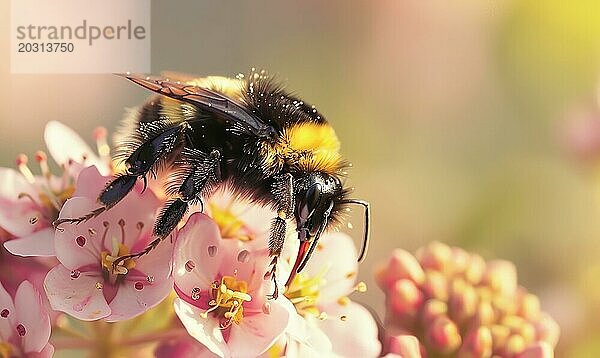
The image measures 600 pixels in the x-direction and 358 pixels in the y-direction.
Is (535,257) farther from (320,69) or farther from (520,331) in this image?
(320,69)

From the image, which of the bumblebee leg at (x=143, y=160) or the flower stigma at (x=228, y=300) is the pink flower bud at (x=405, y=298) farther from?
the bumblebee leg at (x=143, y=160)

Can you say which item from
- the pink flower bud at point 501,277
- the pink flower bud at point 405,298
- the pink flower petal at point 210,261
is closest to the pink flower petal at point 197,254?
the pink flower petal at point 210,261

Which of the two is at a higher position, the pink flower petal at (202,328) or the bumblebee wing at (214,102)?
the bumblebee wing at (214,102)

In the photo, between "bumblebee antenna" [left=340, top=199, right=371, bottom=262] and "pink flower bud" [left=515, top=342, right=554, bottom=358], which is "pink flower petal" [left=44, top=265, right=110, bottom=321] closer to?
"bumblebee antenna" [left=340, top=199, right=371, bottom=262]

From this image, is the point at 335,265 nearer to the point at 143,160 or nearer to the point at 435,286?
the point at 435,286

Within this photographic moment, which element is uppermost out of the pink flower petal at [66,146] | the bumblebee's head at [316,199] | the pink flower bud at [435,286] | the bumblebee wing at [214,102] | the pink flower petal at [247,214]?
the bumblebee wing at [214,102]

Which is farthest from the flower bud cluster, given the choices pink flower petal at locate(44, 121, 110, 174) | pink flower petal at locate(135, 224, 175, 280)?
pink flower petal at locate(44, 121, 110, 174)
